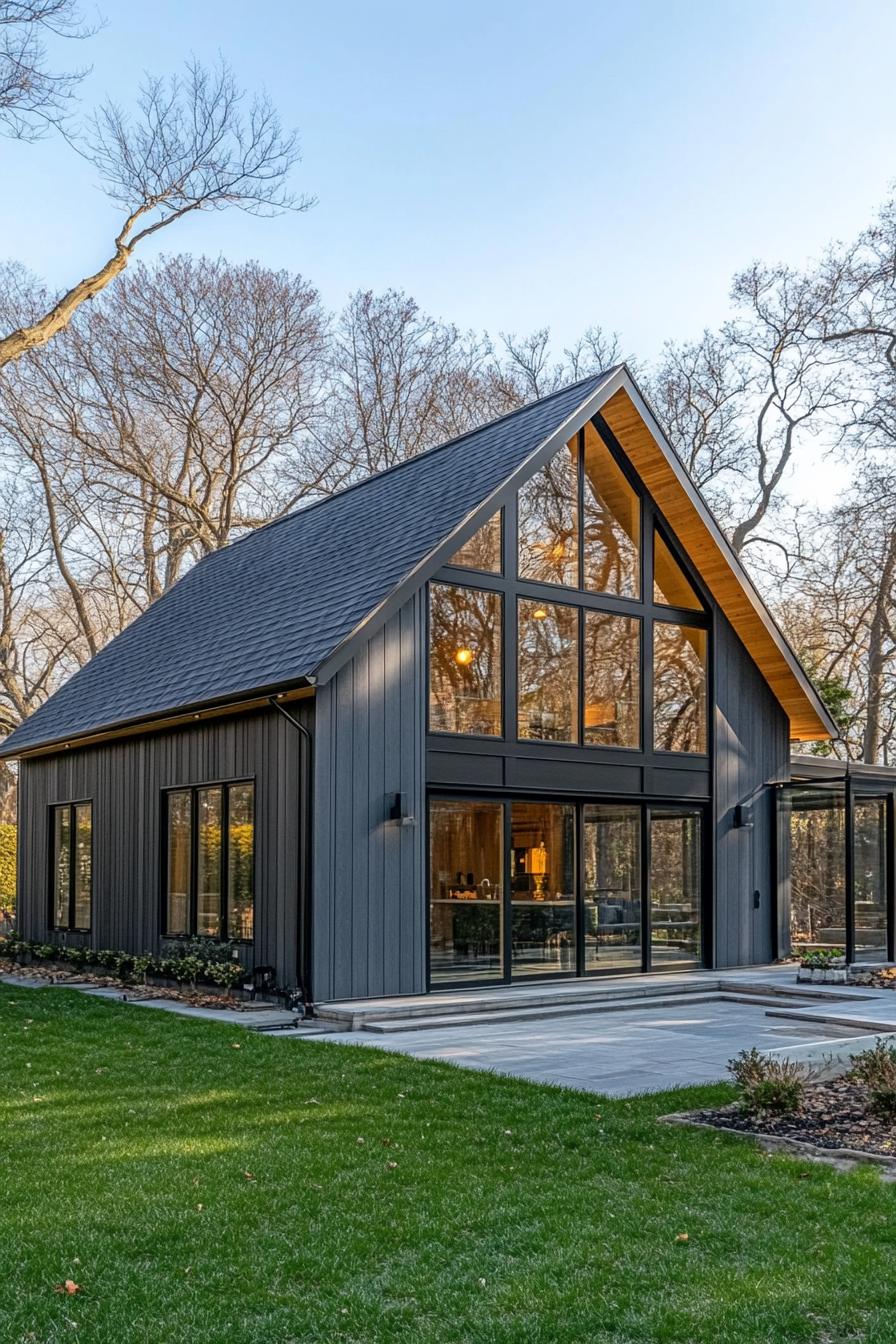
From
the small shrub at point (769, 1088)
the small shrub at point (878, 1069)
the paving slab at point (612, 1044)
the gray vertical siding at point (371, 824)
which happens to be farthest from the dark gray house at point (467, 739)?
the small shrub at point (878, 1069)

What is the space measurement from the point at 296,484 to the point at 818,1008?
708 inches

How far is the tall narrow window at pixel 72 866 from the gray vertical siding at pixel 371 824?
5.82 m

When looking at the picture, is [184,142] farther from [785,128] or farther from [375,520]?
[785,128]

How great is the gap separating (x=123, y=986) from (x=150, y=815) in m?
2.02

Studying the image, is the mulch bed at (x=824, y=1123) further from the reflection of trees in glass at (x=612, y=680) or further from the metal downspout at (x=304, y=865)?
the reflection of trees in glass at (x=612, y=680)

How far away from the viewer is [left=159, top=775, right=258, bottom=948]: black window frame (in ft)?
39.5

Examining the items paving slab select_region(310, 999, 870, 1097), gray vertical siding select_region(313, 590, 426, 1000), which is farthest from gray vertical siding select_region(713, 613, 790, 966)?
gray vertical siding select_region(313, 590, 426, 1000)

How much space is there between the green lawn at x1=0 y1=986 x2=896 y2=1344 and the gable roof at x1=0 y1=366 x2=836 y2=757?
4.72 metres

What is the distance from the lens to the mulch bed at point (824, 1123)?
6.10 metres

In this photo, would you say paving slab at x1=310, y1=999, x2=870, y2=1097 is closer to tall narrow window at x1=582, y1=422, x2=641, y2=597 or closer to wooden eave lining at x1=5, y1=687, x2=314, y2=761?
wooden eave lining at x1=5, y1=687, x2=314, y2=761

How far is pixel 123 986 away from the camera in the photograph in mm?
13102

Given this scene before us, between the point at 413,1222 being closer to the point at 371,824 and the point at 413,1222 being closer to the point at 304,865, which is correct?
the point at 304,865

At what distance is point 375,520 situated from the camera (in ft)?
47.0

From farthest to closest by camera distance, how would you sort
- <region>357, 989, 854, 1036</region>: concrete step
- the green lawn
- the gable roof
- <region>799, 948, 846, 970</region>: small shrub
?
<region>799, 948, 846, 970</region>: small shrub < the gable roof < <region>357, 989, 854, 1036</region>: concrete step < the green lawn
